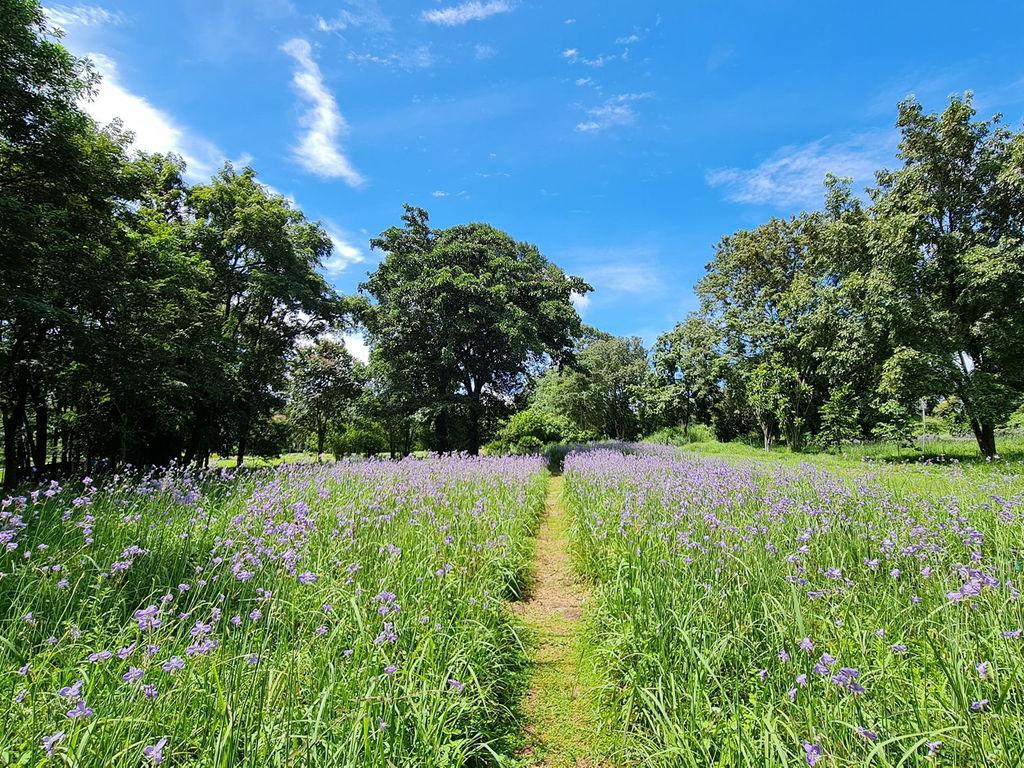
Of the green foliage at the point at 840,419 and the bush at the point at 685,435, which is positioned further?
the bush at the point at 685,435

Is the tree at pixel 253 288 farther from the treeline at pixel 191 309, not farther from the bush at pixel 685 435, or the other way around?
the bush at pixel 685 435

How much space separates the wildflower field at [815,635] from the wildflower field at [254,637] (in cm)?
111

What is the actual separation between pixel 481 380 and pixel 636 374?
83.6ft

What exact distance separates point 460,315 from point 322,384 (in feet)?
31.5

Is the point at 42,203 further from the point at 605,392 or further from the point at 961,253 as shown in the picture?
the point at 605,392

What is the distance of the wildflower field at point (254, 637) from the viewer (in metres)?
1.84

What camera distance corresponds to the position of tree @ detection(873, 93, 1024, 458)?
14078 mm

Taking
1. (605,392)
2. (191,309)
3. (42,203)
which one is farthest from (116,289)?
(605,392)

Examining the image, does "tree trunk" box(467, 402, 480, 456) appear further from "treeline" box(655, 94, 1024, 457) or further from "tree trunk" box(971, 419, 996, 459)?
"tree trunk" box(971, 419, 996, 459)

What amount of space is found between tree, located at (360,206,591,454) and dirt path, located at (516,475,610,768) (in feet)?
45.7

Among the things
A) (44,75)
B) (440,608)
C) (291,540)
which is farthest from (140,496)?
(44,75)

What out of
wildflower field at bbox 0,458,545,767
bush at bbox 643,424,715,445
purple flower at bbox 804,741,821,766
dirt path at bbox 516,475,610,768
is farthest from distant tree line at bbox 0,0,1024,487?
purple flower at bbox 804,741,821,766

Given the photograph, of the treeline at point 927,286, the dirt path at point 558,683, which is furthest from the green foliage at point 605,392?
the dirt path at point 558,683

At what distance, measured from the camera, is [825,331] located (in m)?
20.8
